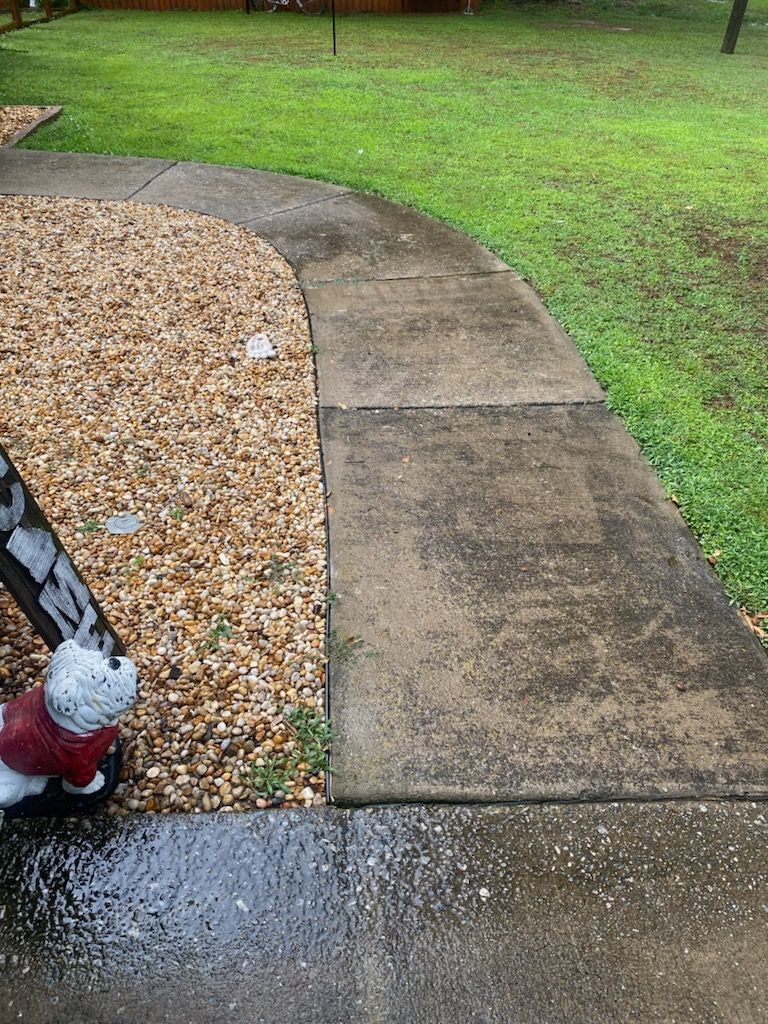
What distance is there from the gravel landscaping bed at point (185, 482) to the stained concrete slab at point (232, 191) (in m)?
0.65

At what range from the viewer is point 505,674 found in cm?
239

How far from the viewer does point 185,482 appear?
3.25 metres

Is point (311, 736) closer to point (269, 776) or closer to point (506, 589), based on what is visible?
point (269, 776)

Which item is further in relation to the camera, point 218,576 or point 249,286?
point 249,286

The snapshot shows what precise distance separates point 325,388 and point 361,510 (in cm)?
110

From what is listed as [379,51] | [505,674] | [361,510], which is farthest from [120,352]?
[379,51]

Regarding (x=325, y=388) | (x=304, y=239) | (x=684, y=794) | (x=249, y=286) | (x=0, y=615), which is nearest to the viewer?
(x=684, y=794)

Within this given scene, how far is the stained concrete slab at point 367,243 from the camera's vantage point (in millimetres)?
5176

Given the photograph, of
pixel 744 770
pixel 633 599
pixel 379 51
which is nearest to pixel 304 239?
pixel 633 599

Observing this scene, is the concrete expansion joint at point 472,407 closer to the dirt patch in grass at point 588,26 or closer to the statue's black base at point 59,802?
the statue's black base at point 59,802

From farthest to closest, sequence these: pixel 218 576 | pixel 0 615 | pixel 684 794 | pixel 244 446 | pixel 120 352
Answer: pixel 120 352, pixel 244 446, pixel 218 576, pixel 0 615, pixel 684 794

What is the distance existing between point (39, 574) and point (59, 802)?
630 mm

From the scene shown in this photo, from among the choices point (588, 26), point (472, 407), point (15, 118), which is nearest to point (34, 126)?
point (15, 118)

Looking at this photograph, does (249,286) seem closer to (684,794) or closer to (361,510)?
(361,510)
